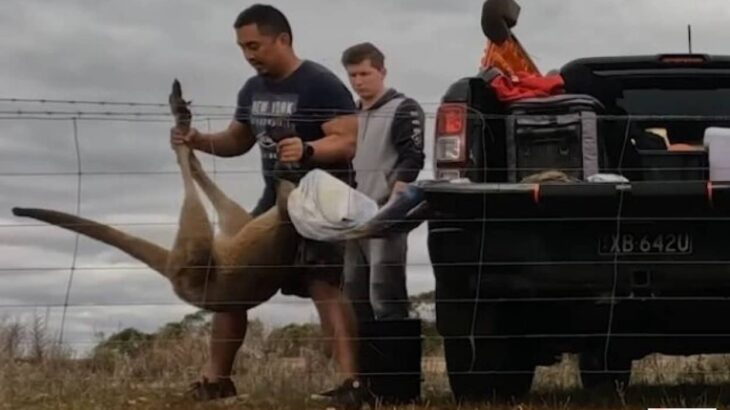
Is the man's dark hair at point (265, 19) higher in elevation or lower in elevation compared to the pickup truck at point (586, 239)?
higher

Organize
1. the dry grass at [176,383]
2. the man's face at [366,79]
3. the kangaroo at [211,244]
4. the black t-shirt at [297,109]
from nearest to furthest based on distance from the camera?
the dry grass at [176,383] < the kangaroo at [211,244] < the black t-shirt at [297,109] < the man's face at [366,79]

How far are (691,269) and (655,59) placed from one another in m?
1.20

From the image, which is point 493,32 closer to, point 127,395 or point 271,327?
point 271,327

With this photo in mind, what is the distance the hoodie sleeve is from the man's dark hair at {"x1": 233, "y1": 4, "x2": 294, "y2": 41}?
2.43 feet

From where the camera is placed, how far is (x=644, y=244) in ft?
21.2

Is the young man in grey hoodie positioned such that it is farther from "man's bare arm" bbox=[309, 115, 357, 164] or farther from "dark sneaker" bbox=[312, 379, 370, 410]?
"dark sneaker" bbox=[312, 379, 370, 410]

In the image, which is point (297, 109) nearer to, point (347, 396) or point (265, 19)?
point (265, 19)

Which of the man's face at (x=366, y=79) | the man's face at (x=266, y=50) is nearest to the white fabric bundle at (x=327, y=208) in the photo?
the man's face at (x=366, y=79)

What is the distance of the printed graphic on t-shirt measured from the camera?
7277mm

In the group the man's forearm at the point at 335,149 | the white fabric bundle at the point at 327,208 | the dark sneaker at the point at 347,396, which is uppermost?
the man's forearm at the point at 335,149

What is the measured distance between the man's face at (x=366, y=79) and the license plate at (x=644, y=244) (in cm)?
148

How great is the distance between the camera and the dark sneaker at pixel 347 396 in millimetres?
6875

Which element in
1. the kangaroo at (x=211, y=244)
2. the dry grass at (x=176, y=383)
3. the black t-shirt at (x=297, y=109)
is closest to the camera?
the dry grass at (x=176, y=383)

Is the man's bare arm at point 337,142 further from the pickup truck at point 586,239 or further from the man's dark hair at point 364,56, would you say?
the pickup truck at point 586,239
